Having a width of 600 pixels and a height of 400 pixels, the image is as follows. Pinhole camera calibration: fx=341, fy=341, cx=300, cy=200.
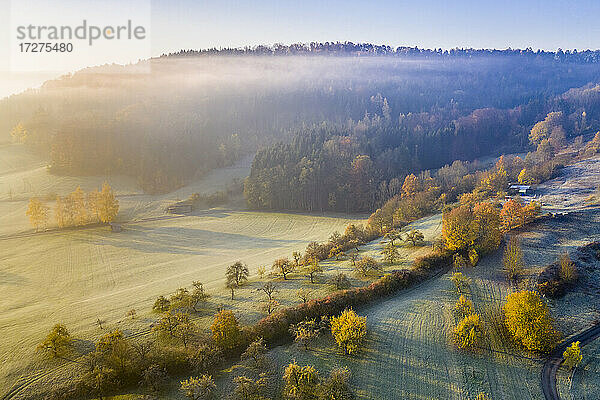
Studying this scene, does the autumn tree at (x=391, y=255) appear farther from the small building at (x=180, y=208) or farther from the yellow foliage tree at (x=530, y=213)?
the small building at (x=180, y=208)

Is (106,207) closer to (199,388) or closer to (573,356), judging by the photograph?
(199,388)

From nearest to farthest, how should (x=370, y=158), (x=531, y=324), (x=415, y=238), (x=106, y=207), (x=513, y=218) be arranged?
(x=531, y=324) < (x=415, y=238) < (x=513, y=218) < (x=106, y=207) < (x=370, y=158)

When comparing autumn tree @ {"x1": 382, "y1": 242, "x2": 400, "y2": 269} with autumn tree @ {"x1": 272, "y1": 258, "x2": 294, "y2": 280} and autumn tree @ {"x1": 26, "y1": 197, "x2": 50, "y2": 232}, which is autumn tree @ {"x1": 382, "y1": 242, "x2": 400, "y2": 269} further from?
autumn tree @ {"x1": 26, "y1": 197, "x2": 50, "y2": 232}

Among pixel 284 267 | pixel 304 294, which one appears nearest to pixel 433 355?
pixel 304 294

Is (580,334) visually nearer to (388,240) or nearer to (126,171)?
(388,240)

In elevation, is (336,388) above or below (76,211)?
below

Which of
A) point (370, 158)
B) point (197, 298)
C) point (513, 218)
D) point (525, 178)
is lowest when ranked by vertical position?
point (197, 298)
